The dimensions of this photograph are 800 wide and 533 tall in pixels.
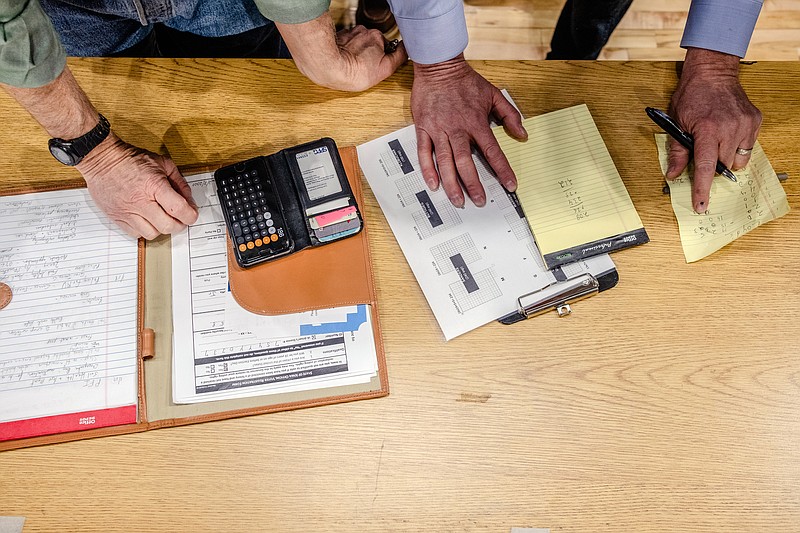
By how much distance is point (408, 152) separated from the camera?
Answer: 953 mm

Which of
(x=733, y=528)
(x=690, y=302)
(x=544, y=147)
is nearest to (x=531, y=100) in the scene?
(x=544, y=147)

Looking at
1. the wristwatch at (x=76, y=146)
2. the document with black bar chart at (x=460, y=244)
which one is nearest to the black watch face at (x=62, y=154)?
the wristwatch at (x=76, y=146)

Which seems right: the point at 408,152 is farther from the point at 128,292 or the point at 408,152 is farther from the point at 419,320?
the point at 128,292

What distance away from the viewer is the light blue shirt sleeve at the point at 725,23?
932mm

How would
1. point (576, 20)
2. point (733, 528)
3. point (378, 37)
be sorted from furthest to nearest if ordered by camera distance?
point (576, 20), point (378, 37), point (733, 528)

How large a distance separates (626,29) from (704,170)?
119cm

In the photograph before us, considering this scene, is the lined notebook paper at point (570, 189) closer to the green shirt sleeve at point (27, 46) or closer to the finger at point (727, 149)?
the finger at point (727, 149)

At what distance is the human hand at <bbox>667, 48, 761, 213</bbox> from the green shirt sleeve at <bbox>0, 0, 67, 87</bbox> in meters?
0.91

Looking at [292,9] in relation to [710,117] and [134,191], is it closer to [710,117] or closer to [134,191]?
[134,191]

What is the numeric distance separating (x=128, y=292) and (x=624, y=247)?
0.74 metres

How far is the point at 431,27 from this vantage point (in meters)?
0.92

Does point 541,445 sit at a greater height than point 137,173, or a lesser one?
lesser

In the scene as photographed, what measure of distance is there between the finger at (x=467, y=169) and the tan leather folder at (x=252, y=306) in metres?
0.16

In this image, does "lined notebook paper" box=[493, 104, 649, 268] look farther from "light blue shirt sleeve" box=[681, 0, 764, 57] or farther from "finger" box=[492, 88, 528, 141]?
"light blue shirt sleeve" box=[681, 0, 764, 57]
